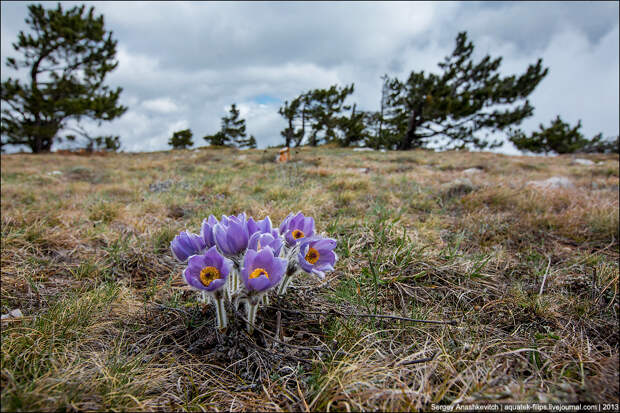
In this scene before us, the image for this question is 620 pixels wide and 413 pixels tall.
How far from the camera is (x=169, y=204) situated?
3.30 m

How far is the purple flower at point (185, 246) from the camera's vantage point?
1.05m

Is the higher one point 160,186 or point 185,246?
point 160,186

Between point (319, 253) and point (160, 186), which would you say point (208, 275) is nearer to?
point (319, 253)

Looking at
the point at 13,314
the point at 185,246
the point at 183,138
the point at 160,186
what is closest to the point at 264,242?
the point at 185,246

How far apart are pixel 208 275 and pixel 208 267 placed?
0.09ft

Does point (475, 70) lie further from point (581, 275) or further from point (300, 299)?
point (300, 299)

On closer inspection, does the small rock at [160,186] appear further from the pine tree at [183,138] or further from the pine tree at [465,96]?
the pine tree at [183,138]

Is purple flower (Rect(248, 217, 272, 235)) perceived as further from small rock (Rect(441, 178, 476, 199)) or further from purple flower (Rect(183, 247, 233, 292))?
small rock (Rect(441, 178, 476, 199))

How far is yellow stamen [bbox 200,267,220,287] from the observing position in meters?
0.92

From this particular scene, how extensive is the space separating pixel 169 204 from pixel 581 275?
12.0 feet

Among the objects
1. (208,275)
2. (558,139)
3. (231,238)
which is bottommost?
(208,275)

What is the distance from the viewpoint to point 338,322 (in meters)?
1.18

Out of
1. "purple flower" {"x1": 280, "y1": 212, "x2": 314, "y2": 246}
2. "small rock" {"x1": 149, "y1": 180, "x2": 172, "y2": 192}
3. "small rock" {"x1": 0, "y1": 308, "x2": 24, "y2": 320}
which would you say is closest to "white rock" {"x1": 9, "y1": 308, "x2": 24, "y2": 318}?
"small rock" {"x1": 0, "y1": 308, "x2": 24, "y2": 320}

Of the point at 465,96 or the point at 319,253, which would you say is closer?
the point at 319,253
